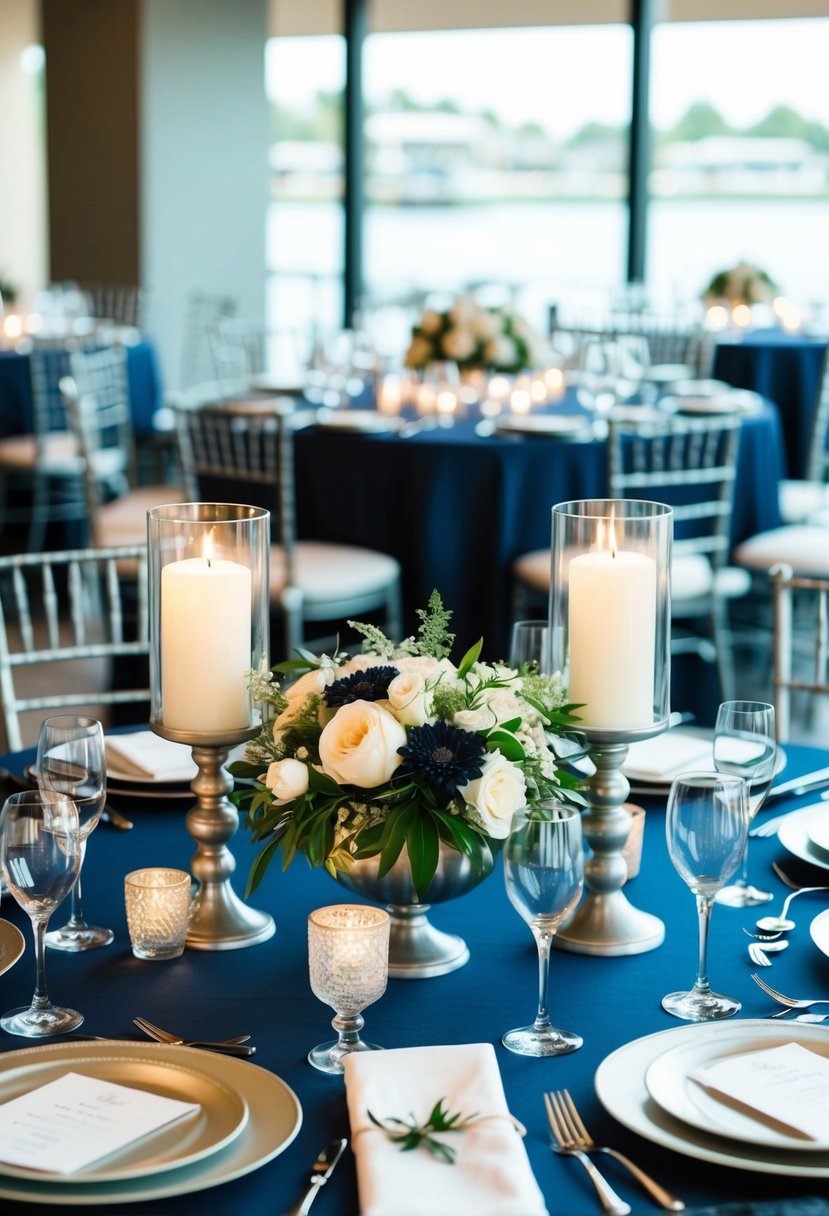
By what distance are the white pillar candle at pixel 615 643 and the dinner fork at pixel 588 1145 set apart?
1.27ft

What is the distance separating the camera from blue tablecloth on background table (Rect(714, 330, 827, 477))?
19.8 feet

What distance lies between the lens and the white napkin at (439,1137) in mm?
987

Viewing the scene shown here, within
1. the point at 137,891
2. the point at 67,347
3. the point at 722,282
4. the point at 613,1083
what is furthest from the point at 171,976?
the point at 722,282

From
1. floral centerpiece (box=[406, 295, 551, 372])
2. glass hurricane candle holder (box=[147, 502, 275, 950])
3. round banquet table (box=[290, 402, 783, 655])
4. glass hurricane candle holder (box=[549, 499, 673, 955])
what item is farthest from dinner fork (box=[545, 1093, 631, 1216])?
floral centerpiece (box=[406, 295, 551, 372])

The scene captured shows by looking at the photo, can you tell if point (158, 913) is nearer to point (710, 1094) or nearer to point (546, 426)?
point (710, 1094)

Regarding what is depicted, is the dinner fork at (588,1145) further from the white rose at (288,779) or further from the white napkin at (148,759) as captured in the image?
the white napkin at (148,759)

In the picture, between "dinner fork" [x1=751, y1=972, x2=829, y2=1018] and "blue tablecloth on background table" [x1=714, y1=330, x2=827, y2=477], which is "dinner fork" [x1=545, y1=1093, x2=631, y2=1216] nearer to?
"dinner fork" [x1=751, y1=972, x2=829, y2=1018]

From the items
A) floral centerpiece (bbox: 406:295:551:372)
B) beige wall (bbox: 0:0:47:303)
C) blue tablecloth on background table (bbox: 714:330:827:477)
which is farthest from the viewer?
beige wall (bbox: 0:0:47:303)

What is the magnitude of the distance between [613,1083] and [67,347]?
5168mm

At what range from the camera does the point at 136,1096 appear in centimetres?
112

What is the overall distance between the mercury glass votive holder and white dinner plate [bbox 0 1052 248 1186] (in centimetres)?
23

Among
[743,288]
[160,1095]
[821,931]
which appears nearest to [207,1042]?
[160,1095]

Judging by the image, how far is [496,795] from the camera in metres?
1.29

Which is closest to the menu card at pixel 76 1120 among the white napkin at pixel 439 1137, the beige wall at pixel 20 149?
the white napkin at pixel 439 1137
